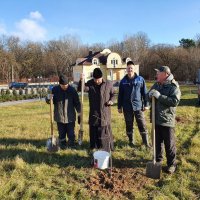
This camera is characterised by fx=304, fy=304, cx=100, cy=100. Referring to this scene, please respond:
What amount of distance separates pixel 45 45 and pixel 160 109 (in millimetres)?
63641

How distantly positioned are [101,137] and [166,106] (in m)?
1.66

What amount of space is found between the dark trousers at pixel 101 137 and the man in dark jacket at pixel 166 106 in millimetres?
1174

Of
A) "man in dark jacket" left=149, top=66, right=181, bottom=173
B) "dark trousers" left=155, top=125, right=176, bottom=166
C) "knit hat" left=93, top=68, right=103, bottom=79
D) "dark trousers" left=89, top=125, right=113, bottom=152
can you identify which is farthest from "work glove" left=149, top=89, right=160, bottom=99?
"dark trousers" left=89, top=125, right=113, bottom=152

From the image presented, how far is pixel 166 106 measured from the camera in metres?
5.28

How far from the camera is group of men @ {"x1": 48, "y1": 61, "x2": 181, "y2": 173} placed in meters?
5.22

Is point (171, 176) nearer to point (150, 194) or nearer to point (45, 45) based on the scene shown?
point (150, 194)

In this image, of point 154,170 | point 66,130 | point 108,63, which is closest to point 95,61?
point 108,63

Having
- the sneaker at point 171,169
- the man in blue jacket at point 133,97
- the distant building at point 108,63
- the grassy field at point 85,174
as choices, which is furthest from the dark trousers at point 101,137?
the distant building at point 108,63

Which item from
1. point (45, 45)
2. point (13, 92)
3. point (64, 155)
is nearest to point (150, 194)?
point (64, 155)

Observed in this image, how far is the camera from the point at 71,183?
489 cm

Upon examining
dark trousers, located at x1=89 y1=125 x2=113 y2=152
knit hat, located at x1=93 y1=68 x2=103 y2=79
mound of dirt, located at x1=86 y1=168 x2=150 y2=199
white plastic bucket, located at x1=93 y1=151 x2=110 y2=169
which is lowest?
mound of dirt, located at x1=86 y1=168 x2=150 y2=199

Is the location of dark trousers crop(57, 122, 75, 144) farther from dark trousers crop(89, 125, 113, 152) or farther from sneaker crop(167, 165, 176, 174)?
sneaker crop(167, 165, 176, 174)

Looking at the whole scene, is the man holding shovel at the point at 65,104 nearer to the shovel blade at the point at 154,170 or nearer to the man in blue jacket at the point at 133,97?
the man in blue jacket at the point at 133,97

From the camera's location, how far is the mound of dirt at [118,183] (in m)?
4.57
